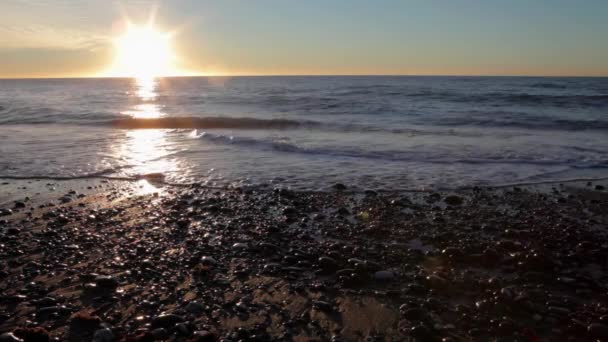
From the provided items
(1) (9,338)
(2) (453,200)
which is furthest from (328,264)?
(2) (453,200)

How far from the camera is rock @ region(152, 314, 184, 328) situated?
13.5ft

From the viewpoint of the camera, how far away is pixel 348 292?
4.89m

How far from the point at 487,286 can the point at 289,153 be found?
10.1 meters

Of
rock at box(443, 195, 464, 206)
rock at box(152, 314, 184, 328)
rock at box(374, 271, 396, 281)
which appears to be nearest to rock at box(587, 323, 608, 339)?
rock at box(374, 271, 396, 281)

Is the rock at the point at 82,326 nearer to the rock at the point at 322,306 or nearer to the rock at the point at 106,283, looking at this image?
the rock at the point at 106,283

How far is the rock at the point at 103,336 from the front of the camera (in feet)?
12.8

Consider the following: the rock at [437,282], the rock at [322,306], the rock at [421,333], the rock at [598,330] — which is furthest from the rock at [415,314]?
the rock at [598,330]

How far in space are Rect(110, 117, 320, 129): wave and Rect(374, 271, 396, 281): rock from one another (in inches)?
730

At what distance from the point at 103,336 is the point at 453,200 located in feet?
22.0

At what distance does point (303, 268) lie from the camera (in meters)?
5.49

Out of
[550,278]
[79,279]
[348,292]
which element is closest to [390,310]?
[348,292]

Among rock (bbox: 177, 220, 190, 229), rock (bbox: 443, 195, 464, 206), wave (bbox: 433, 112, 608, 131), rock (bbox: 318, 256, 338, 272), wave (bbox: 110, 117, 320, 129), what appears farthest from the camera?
wave (bbox: 110, 117, 320, 129)

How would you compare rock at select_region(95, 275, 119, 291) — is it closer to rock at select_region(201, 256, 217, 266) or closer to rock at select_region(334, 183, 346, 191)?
rock at select_region(201, 256, 217, 266)

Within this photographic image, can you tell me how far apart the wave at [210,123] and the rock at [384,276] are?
60.8ft
